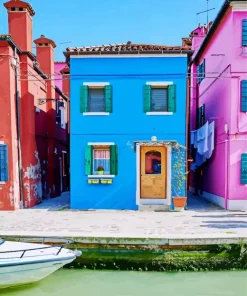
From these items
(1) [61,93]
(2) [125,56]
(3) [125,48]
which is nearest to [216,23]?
(3) [125,48]

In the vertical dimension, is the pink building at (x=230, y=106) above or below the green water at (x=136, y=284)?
above

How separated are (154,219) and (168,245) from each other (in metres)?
Result: 2.60

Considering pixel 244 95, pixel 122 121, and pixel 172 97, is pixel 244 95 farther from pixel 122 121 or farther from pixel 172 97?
pixel 122 121

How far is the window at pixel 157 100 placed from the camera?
39.5 feet

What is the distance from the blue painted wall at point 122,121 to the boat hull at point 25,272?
5.54 meters

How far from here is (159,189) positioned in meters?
12.2

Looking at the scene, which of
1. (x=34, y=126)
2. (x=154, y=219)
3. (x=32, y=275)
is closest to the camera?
(x=32, y=275)

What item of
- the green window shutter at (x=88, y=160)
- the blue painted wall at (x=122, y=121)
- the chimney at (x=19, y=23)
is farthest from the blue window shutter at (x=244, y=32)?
the chimney at (x=19, y=23)

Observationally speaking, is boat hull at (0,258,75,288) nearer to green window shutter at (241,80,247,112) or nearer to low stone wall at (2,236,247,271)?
low stone wall at (2,236,247,271)

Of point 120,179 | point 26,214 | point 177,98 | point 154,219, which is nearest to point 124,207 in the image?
point 120,179

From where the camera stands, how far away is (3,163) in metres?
11.9

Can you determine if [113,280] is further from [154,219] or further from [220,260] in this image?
[154,219]

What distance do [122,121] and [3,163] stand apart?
4736 mm

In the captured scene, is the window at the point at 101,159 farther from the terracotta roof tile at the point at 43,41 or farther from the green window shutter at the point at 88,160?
the terracotta roof tile at the point at 43,41
